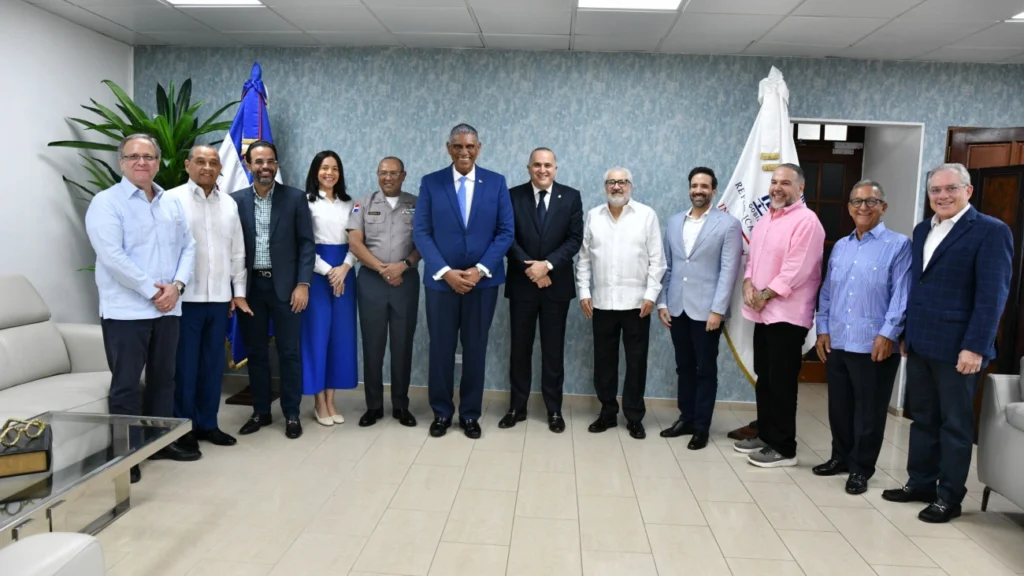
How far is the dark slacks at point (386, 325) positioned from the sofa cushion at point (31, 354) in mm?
1653

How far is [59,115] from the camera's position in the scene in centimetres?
450

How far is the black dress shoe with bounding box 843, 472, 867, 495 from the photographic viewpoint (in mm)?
3457

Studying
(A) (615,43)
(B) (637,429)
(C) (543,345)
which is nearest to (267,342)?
(C) (543,345)

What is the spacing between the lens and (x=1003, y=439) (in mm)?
3100

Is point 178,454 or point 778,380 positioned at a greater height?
point 778,380

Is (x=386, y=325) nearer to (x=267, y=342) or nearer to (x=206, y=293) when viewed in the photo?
(x=267, y=342)

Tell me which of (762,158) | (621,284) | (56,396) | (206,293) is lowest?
(56,396)

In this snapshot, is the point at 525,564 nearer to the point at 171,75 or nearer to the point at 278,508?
the point at 278,508

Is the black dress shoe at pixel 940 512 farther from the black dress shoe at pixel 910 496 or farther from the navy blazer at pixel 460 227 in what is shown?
the navy blazer at pixel 460 227

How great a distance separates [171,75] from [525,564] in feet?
14.7

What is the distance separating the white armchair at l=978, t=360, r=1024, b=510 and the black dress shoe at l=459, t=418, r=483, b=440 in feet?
8.43

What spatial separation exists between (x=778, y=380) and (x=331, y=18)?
3392 mm

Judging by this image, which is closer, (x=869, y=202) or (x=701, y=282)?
(x=869, y=202)

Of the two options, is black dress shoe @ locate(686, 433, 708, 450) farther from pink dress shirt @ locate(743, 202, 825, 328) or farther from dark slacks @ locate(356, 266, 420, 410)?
dark slacks @ locate(356, 266, 420, 410)
